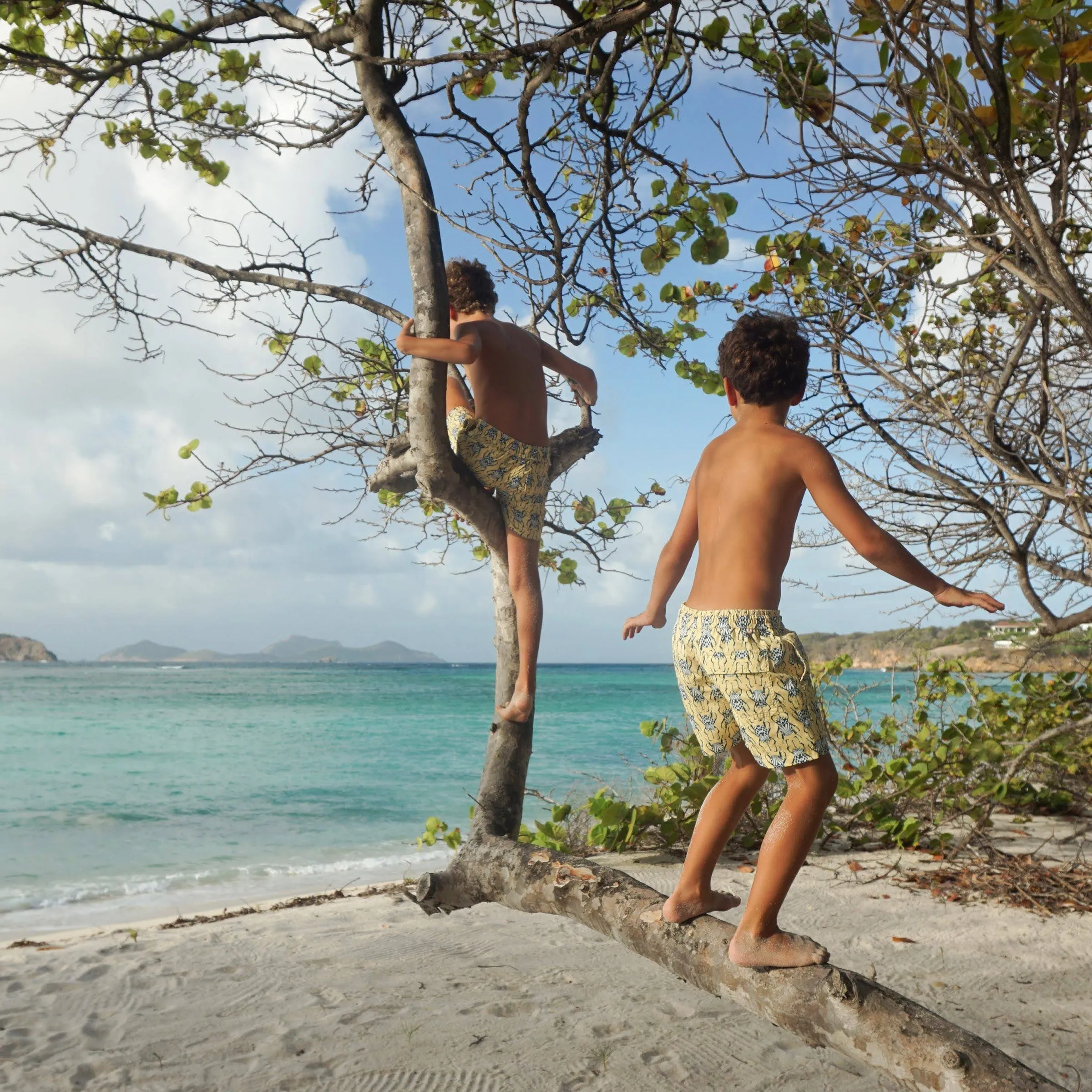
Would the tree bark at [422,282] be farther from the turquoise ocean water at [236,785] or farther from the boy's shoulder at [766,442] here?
the turquoise ocean water at [236,785]

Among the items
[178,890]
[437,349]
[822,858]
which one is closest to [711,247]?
[437,349]

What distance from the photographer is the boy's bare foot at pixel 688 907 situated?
2285mm

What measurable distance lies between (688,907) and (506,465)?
1748mm

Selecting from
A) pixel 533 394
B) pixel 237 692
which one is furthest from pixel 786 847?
pixel 237 692

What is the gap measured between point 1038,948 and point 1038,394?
2.71m

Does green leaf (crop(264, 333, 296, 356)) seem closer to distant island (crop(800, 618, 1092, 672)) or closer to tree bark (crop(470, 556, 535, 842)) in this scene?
tree bark (crop(470, 556, 535, 842))

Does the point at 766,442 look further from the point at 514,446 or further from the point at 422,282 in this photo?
the point at 422,282

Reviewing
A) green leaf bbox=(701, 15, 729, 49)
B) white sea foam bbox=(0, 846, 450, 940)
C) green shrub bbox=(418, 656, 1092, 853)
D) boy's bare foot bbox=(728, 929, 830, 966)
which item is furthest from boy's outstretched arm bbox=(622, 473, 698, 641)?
white sea foam bbox=(0, 846, 450, 940)

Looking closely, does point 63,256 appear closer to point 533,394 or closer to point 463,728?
point 533,394

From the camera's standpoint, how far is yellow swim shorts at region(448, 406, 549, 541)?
10.9 ft

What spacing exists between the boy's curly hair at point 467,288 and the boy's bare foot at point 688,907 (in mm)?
2359

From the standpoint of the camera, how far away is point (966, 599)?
202cm

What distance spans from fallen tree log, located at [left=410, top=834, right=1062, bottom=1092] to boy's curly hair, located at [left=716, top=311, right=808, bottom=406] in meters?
1.37

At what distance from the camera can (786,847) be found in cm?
200
